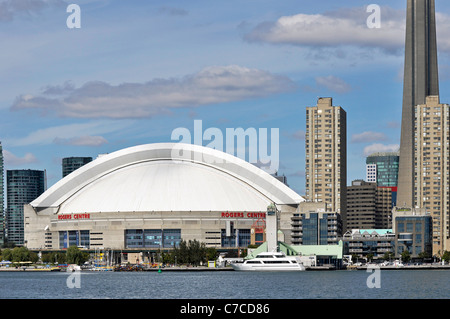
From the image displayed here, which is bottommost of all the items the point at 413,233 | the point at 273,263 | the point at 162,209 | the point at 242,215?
the point at 273,263

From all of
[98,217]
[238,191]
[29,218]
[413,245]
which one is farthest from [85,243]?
[413,245]

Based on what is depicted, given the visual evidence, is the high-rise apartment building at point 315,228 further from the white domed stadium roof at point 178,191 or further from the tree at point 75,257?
the tree at point 75,257

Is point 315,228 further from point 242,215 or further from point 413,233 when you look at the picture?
point 242,215

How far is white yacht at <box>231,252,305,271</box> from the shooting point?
13300 cm

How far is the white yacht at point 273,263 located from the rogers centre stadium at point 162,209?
140 ft

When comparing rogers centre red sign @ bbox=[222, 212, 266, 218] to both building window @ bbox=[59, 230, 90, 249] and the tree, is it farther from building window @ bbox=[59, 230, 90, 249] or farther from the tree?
the tree

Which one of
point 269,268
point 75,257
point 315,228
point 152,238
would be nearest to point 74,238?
point 152,238

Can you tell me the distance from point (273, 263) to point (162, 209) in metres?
53.2

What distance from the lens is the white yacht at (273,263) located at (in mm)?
133000

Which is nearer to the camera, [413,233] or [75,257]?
[75,257]

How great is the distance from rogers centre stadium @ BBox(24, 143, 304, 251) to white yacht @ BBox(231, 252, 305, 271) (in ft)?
140

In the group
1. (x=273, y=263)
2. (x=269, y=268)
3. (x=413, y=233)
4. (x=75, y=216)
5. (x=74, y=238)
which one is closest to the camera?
(x=269, y=268)

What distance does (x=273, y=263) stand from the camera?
134250mm
